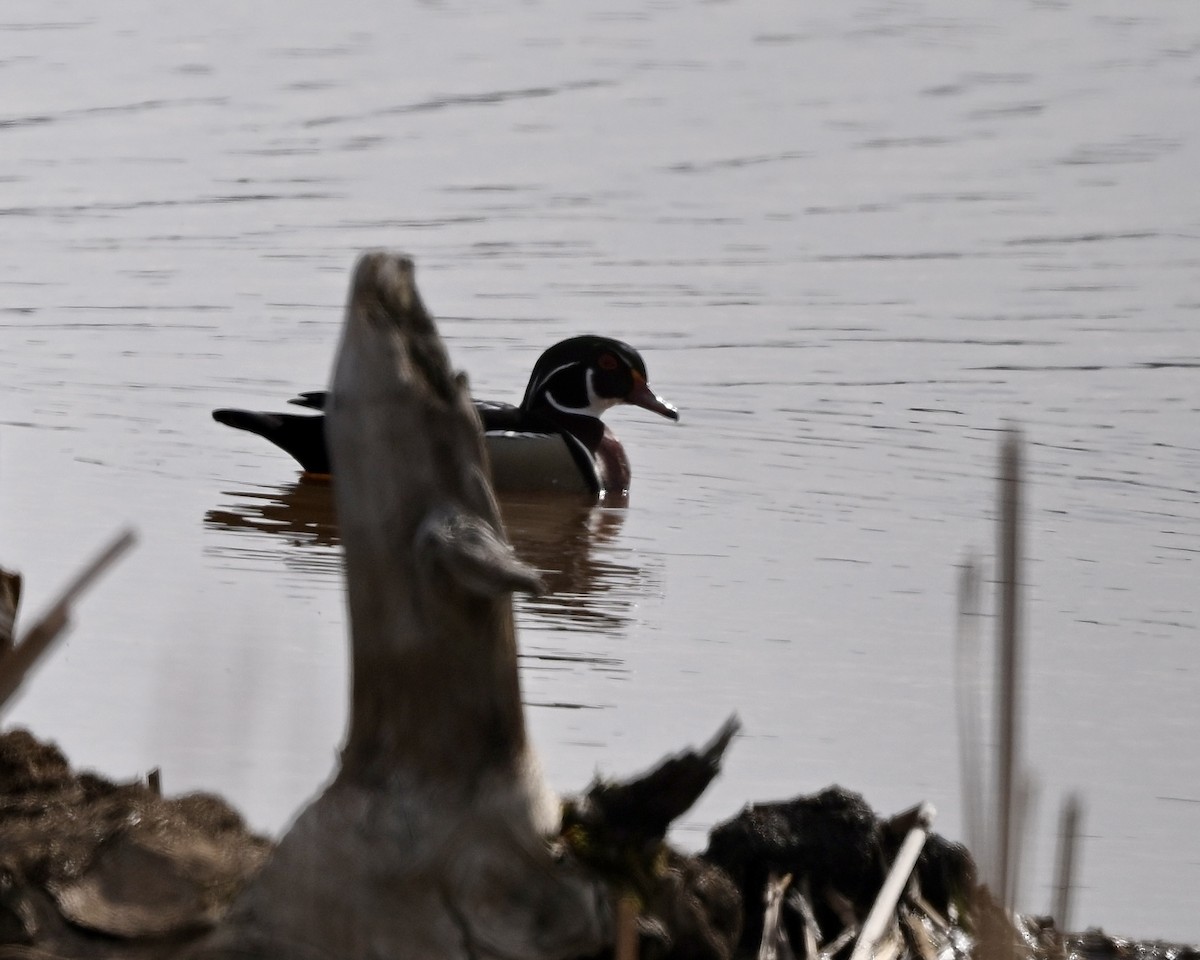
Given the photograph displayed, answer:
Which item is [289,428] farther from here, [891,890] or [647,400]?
[891,890]

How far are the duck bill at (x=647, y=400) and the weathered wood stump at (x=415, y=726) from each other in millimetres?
7448

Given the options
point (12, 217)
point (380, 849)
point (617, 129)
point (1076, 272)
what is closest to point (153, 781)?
point (380, 849)

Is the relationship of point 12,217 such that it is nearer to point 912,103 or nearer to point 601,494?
point 601,494

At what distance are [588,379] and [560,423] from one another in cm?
32

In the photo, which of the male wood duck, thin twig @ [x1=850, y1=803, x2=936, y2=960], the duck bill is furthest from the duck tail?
thin twig @ [x1=850, y1=803, x2=936, y2=960]

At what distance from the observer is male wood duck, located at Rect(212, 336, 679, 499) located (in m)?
10.2

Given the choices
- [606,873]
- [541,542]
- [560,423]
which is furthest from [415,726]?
[560,423]

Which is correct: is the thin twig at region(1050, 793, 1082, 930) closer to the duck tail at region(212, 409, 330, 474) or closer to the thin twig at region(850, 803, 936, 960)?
the thin twig at region(850, 803, 936, 960)

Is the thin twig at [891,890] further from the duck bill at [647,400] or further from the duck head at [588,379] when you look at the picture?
the duck head at [588,379]

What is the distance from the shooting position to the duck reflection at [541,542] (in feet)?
26.0

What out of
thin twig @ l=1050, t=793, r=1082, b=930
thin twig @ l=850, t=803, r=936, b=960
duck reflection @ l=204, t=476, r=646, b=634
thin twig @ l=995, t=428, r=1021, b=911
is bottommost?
duck reflection @ l=204, t=476, r=646, b=634

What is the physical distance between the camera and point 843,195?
14453 millimetres

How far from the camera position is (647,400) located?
1094 centimetres

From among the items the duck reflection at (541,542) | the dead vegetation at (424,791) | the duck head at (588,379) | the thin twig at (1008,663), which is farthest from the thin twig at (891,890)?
the duck head at (588,379)
